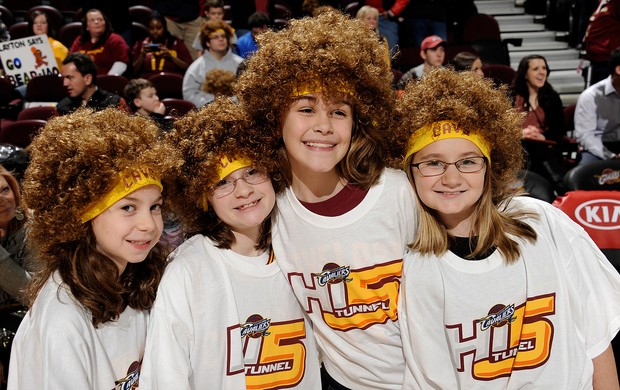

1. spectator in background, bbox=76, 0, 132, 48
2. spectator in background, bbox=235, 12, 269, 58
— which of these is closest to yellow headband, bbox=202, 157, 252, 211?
spectator in background, bbox=235, 12, 269, 58

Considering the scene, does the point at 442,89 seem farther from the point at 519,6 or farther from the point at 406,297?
the point at 519,6

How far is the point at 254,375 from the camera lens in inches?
91.4

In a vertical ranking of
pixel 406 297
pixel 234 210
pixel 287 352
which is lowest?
pixel 287 352

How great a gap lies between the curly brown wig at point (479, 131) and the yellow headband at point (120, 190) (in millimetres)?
834

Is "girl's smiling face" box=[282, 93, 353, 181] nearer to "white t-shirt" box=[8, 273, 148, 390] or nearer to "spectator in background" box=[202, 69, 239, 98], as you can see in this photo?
"white t-shirt" box=[8, 273, 148, 390]

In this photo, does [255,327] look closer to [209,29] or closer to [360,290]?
[360,290]

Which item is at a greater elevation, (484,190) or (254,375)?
(484,190)

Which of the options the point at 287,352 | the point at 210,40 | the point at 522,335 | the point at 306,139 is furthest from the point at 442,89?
the point at 210,40

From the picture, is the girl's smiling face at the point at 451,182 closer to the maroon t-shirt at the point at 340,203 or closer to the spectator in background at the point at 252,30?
the maroon t-shirt at the point at 340,203

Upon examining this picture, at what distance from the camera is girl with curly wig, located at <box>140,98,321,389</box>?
222 centimetres

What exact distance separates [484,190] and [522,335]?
0.47 m

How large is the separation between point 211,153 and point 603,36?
5.80 m

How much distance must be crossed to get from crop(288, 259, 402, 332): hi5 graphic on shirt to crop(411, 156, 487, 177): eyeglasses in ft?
1.00

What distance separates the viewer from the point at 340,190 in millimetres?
2410
